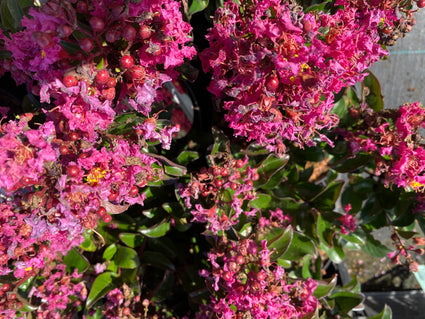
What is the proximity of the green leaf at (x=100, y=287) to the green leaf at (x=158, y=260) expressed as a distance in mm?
169

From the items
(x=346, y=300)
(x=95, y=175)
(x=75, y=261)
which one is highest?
(x=95, y=175)

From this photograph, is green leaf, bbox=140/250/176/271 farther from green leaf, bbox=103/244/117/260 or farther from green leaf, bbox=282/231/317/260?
green leaf, bbox=282/231/317/260

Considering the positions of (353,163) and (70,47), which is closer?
(70,47)

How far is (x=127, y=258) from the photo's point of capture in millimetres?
1331

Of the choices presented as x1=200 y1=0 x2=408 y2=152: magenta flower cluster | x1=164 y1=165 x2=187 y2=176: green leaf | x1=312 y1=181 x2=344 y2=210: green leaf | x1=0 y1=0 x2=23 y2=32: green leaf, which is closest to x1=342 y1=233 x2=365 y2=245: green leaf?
x1=312 y1=181 x2=344 y2=210: green leaf

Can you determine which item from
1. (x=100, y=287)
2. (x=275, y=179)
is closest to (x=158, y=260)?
(x=100, y=287)

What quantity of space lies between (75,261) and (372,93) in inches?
55.7

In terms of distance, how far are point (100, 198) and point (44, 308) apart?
0.77 m

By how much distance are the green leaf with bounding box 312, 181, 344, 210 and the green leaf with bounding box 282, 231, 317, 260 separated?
0.19 m

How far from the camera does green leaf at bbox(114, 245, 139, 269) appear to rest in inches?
52.2

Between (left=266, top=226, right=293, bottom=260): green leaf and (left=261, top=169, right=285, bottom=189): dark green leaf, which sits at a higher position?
(left=261, top=169, right=285, bottom=189): dark green leaf

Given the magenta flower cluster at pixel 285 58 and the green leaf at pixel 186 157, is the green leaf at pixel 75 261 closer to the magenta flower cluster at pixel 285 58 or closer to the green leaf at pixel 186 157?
the green leaf at pixel 186 157

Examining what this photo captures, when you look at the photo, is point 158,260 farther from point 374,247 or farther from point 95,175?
point 374,247

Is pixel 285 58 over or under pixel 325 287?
over
